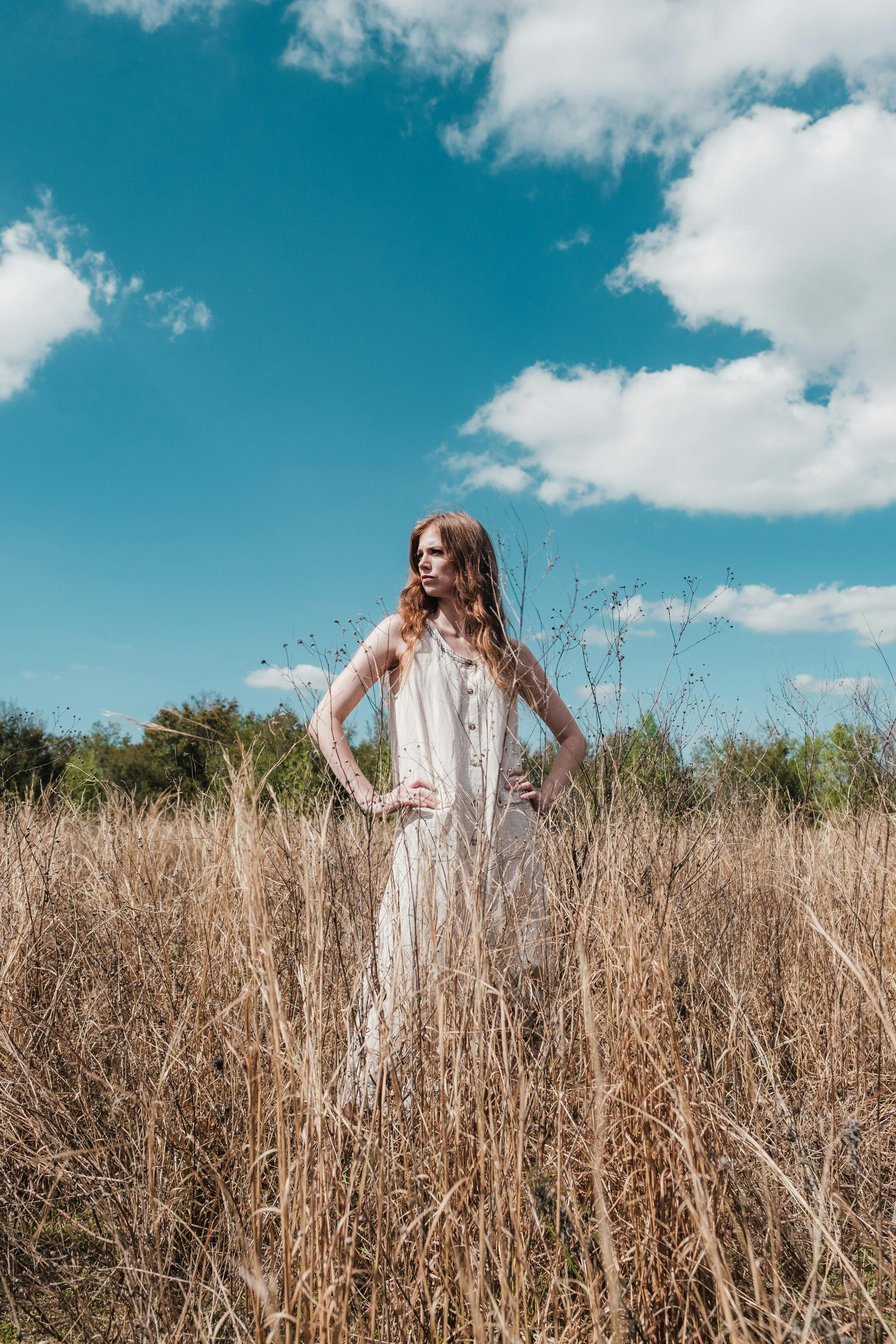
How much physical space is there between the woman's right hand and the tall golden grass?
0.11 meters

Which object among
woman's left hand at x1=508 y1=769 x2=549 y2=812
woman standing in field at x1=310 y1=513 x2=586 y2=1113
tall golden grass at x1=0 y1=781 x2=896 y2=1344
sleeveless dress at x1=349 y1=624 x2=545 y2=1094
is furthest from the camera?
woman's left hand at x1=508 y1=769 x2=549 y2=812

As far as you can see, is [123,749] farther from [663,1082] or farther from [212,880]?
[663,1082]

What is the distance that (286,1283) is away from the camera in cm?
102

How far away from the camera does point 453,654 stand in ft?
8.03

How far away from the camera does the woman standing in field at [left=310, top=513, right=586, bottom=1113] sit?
1.58m

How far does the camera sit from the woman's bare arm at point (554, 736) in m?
2.24

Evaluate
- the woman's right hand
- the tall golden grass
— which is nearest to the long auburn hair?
the woman's right hand

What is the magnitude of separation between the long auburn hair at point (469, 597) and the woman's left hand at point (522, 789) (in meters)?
0.30

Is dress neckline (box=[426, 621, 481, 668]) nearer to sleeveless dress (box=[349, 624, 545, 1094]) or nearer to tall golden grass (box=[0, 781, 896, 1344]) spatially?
sleeveless dress (box=[349, 624, 545, 1094])

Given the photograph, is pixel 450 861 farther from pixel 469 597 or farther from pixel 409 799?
Answer: pixel 469 597

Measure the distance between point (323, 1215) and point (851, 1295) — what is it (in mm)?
910

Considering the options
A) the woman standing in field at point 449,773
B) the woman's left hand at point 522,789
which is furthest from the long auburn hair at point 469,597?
the woman's left hand at point 522,789

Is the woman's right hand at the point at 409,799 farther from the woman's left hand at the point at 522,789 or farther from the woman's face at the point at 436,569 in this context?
the woman's face at the point at 436,569

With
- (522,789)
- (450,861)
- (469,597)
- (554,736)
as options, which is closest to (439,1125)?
(450,861)
